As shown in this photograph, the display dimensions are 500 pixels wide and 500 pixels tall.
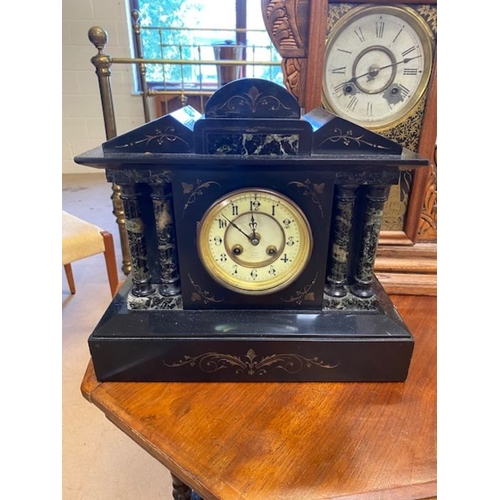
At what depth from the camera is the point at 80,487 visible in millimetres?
1174

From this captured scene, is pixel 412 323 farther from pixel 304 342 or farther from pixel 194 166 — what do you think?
pixel 194 166

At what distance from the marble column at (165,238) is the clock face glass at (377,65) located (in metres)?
0.42

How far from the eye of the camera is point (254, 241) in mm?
659

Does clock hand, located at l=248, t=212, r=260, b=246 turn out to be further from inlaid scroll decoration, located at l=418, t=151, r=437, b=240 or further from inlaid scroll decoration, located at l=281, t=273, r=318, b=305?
inlaid scroll decoration, located at l=418, t=151, r=437, b=240

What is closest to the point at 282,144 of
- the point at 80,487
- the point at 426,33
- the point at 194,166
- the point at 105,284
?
the point at 194,166

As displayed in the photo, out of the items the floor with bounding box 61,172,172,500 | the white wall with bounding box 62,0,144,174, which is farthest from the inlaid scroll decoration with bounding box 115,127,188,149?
the white wall with bounding box 62,0,144,174

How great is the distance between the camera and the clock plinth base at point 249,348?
661 mm

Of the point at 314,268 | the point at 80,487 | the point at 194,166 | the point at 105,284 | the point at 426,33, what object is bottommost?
the point at 80,487

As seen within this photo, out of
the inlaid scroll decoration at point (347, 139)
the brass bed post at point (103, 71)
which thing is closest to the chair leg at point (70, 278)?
the brass bed post at point (103, 71)

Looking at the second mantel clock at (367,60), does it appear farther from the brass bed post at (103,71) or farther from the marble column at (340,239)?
the brass bed post at (103,71)

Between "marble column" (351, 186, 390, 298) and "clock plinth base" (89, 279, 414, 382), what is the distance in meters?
0.06

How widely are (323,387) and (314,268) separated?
0.69 ft

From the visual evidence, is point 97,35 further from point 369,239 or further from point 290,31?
point 369,239

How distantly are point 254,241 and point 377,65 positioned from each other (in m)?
0.47
